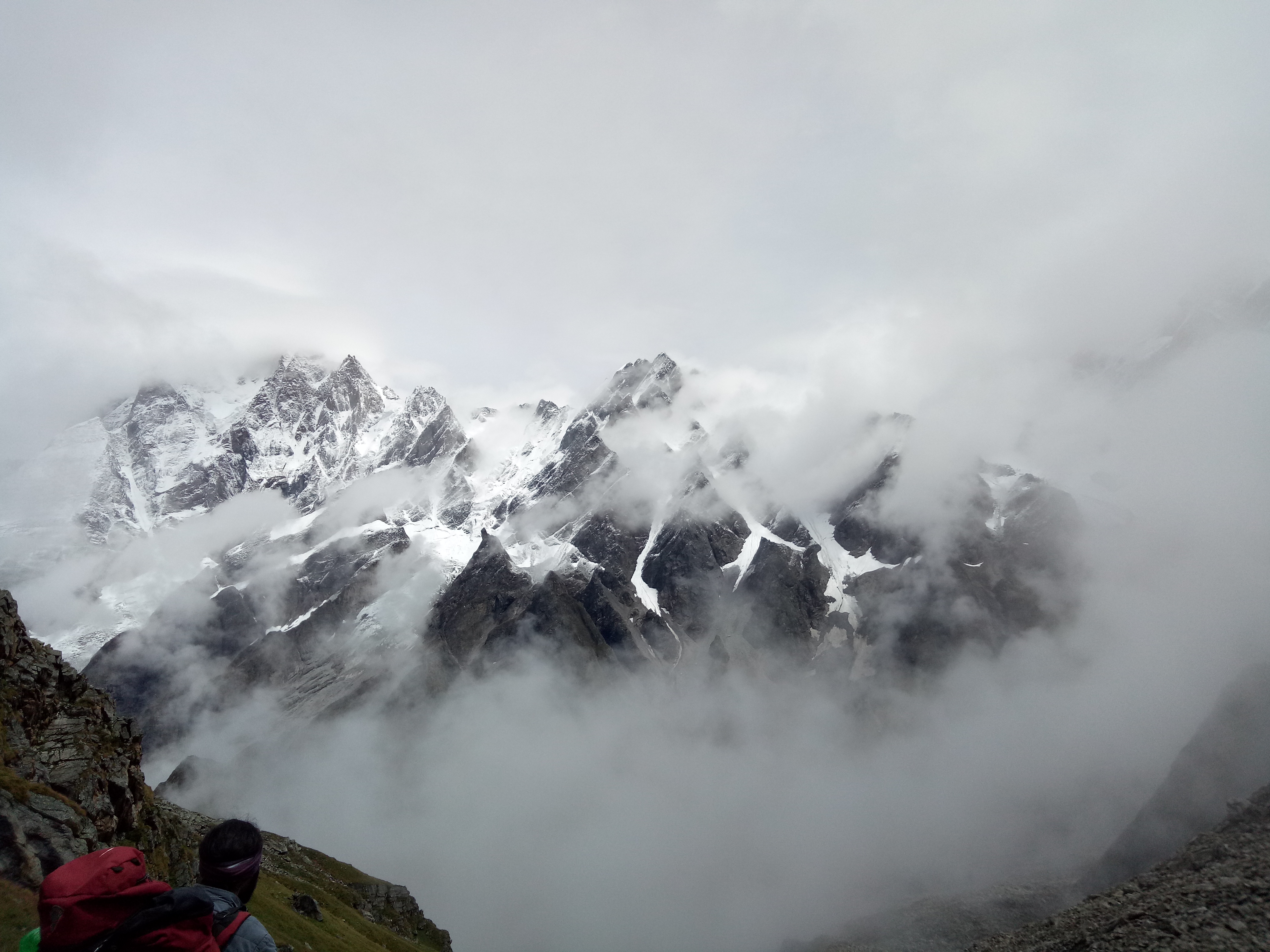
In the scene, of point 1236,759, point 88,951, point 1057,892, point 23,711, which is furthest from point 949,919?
point 88,951

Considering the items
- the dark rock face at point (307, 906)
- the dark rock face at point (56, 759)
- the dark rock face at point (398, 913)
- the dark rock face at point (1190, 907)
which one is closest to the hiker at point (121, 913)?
the dark rock face at point (56, 759)

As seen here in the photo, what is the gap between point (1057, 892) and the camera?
140 meters

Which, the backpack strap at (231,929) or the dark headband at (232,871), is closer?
the backpack strap at (231,929)

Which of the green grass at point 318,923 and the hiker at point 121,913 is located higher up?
the green grass at point 318,923

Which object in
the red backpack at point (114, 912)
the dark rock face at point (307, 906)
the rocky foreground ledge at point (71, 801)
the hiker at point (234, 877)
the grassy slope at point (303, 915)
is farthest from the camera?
the dark rock face at point (307, 906)

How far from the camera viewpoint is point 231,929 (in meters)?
7.69

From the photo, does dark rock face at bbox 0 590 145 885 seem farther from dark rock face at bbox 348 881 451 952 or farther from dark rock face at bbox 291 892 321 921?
dark rock face at bbox 348 881 451 952

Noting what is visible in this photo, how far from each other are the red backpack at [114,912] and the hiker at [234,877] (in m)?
0.39

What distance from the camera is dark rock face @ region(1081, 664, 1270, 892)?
4341 inches

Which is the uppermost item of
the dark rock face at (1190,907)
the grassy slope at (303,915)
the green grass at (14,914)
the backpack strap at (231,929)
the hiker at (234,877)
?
the grassy slope at (303,915)

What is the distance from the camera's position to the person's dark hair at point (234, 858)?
817cm

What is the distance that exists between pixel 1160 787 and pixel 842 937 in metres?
84.3

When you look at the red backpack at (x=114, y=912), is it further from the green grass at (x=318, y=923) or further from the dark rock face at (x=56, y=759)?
the green grass at (x=318, y=923)

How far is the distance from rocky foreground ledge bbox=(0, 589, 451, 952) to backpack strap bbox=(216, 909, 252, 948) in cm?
1719
